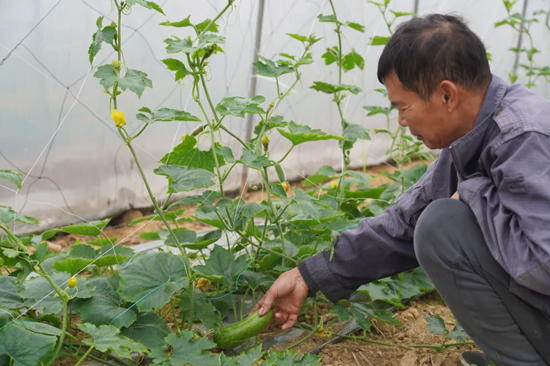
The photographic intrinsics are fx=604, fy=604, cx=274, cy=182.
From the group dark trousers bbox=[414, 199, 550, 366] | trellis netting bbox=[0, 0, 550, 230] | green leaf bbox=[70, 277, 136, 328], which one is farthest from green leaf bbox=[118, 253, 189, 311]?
trellis netting bbox=[0, 0, 550, 230]

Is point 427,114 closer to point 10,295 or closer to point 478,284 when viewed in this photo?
point 478,284

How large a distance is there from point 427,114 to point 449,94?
61 millimetres

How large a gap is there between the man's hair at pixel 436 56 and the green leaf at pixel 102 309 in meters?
0.79

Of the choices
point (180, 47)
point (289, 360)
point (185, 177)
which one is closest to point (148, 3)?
point (180, 47)

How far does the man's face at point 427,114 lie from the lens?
1252mm

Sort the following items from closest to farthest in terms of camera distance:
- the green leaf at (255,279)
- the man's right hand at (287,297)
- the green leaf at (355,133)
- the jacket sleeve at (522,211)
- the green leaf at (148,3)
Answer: the jacket sleeve at (522,211), the green leaf at (148,3), the man's right hand at (287,297), the green leaf at (255,279), the green leaf at (355,133)

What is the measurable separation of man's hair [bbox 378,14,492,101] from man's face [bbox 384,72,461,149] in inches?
0.6

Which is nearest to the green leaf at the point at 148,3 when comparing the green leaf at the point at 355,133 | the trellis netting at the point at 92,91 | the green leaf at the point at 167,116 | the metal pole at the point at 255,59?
the green leaf at the point at 167,116

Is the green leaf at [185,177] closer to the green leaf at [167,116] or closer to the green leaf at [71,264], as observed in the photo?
the green leaf at [167,116]

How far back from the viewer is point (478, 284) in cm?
121

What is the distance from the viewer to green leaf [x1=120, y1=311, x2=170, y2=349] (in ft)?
4.40

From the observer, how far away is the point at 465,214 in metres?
1.22

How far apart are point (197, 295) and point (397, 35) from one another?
2.79 ft

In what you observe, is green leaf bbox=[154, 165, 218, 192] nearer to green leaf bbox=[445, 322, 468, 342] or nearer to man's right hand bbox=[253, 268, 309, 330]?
man's right hand bbox=[253, 268, 309, 330]
